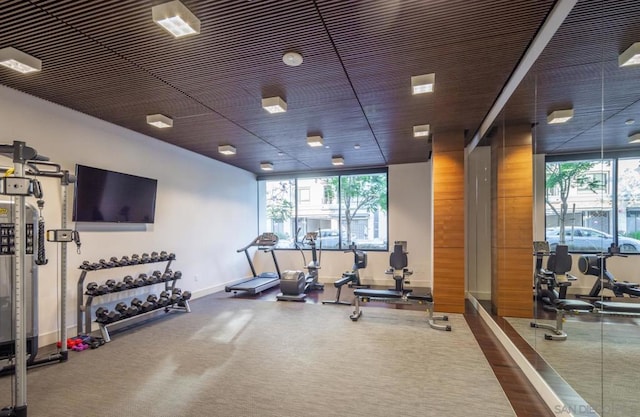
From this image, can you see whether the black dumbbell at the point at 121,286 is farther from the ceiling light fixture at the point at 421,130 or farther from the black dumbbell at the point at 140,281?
the ceiling light fixture at the point at 421,130

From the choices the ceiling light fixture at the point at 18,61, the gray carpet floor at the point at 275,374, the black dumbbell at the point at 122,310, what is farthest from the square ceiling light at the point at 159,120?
the gray carpet floor at the point at 275,374

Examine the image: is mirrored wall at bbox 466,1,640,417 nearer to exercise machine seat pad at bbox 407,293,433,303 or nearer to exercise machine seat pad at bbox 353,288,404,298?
exercise machine seat pad at bbox 407,293,433,303

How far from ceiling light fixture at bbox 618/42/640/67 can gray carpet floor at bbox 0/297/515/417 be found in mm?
2964

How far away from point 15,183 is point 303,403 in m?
2.99

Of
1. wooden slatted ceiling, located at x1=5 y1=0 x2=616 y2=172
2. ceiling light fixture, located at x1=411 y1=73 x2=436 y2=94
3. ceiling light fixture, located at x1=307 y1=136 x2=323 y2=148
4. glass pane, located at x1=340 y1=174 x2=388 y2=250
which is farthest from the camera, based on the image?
glass pane, located at x1=340 y1=174 x2=388 y2=250

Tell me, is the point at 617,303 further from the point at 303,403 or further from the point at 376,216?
the point at 376,216

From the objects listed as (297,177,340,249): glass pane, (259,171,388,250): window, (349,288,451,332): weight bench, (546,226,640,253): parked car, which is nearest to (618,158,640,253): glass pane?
(546,226,640,253): parked car

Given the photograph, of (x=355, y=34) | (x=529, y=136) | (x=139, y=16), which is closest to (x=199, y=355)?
(x=139, y=16)

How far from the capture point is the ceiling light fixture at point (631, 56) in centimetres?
244

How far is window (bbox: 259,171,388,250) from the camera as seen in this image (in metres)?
8.70

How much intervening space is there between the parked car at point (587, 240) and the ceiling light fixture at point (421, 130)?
96.7 inches

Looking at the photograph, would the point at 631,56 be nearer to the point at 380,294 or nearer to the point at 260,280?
the point at 380,294

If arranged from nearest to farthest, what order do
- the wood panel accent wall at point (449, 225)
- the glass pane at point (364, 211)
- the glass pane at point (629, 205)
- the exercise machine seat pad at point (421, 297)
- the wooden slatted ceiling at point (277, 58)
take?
the glass pane at point (629, 205) < the wooden slatted ceiling at point (277, 58) < the exercise machine seat pad at point (421, 297) < the wood panel accent wall at point (449, 225) < the glass pane at point (364, 211)

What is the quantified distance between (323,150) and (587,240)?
15.9 feet
